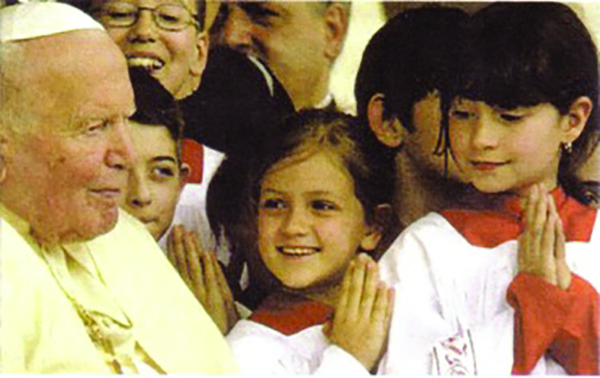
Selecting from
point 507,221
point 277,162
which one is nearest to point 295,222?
point 277,162

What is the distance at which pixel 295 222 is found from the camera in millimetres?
2951

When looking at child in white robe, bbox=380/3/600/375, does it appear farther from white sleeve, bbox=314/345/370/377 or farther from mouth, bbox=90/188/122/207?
mouth, bbox=90/188/122/207

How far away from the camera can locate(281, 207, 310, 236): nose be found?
2945mm

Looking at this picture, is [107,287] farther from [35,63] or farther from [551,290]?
[551,290]

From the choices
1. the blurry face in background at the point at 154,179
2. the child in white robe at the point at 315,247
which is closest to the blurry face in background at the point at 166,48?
the blurry face in background at the point at 154,179

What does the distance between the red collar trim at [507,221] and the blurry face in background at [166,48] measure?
685 millimetres

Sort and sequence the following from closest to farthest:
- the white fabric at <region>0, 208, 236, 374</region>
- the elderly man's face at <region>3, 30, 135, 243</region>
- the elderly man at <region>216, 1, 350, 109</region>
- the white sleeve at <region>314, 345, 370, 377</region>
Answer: the white fabric at <region>0, 208, 236, 374</region> < the elderly man's face at <region>3, 30, 135, 243</region> < the white sleeve at <region>314, 345, 370, 377</region> < the elderly man at <region>216, 1, 350, 109</region>

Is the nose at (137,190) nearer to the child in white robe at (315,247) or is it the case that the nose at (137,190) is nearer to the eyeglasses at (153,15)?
the child in white robe at (315,247)

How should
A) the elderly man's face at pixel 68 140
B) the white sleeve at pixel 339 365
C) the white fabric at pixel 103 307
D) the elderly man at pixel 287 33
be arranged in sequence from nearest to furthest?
the white fabric at pixel 103 307 → the elderly man's face at pixel 68 140 → the white sleeve at pixel 339 365 → the elderly man at pixel 287 33

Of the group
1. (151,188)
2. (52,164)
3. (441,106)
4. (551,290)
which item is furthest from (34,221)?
(551,290)

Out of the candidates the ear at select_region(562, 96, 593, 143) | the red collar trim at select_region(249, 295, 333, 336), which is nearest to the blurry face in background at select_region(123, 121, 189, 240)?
the red collar trim at select_region(249, 295, 333, 336)

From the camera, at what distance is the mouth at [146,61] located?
295 cm

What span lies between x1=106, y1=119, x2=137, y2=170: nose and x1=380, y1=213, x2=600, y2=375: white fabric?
656 millimetres

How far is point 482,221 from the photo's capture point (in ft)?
9.78
